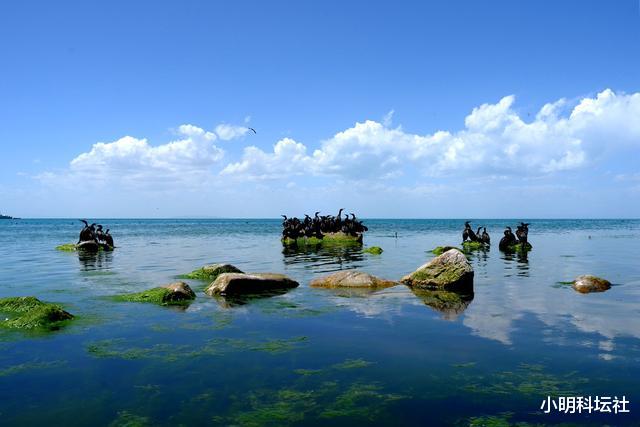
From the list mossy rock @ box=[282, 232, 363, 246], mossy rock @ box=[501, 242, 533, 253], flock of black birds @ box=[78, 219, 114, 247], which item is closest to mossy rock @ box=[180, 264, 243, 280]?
flock of black birds @ box=[78, 219, 114, 247]

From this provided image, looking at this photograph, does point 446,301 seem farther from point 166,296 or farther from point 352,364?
point 166,296

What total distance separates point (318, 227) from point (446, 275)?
122 feet

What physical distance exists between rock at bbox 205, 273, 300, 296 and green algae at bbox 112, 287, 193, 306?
5.29 feet

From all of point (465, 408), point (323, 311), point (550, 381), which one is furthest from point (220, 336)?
point (550, 381)

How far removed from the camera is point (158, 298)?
55.3 feet

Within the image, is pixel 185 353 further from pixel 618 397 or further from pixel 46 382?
pixel 618 397

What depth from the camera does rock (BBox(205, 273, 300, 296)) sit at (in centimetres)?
1842

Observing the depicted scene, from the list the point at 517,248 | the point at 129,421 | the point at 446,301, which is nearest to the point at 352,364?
the point at 129,421

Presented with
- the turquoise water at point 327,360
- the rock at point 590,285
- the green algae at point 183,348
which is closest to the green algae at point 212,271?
the turquoise water at point 327,360

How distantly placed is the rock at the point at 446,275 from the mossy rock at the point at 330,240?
3078 centimetres

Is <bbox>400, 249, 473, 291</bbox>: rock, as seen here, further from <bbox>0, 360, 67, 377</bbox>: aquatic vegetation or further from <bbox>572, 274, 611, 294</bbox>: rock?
<bbox>0, 360, 67, 377</bbox>: aquatic vegetation

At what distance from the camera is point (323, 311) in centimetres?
1518

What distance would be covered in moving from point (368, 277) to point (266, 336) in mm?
8778

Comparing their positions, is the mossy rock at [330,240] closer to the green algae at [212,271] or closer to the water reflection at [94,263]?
the water reflection at [94,263]
